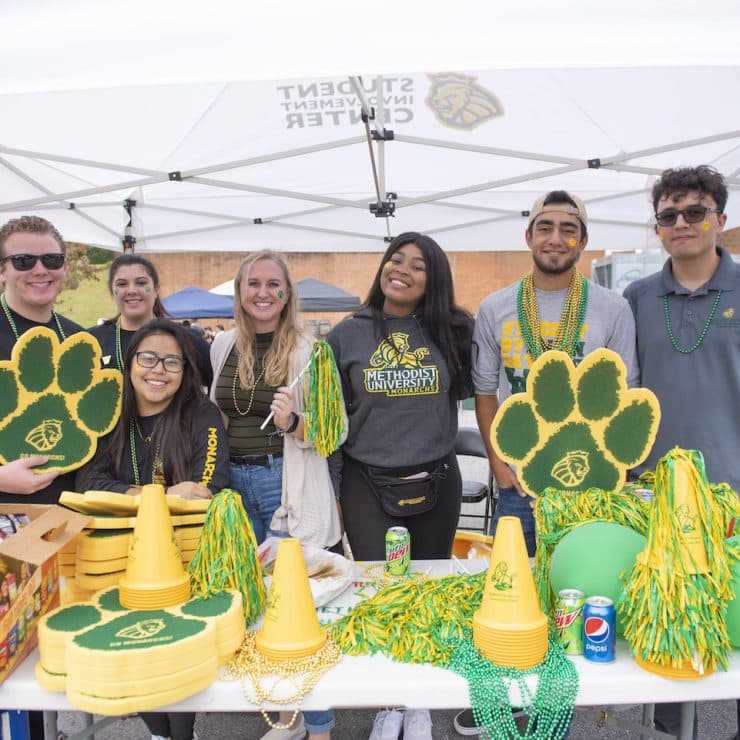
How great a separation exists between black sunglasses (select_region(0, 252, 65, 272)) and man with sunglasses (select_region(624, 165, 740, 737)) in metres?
2.00

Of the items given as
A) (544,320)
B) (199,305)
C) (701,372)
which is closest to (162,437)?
(544,320)

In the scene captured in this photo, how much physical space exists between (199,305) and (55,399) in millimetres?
8428

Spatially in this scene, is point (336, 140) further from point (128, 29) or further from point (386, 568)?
point (386, 568)

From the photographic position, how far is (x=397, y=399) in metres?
2.22

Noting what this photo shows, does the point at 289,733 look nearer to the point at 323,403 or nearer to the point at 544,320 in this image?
the point at 323,403

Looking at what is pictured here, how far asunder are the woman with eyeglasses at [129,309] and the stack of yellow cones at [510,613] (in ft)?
4.81

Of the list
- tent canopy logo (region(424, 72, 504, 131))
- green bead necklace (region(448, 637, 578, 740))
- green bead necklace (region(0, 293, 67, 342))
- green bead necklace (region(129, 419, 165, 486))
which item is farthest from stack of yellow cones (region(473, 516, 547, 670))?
tent canopy logo (region(424, 72, 504, 131))

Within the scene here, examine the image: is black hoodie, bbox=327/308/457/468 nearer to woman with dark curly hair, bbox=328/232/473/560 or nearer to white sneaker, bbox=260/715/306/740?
woman with dark curly hair, bbox=328/232/473/560

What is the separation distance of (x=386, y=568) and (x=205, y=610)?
0.61m

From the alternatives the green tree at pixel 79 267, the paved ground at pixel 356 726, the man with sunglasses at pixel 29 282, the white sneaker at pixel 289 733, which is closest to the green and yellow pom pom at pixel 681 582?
the paved ground at pixel 356 726

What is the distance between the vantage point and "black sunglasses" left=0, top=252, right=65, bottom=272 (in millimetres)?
2037

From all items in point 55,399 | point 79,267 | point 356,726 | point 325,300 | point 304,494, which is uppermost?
point 79,267

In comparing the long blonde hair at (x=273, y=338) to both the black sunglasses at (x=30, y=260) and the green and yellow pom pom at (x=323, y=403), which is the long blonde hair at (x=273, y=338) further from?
the black sunglasses at (x=30, y=260)

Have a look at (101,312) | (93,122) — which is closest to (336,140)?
(93,122)
